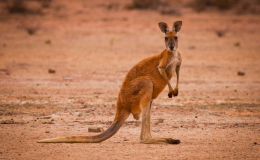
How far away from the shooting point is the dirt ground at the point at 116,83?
528cm

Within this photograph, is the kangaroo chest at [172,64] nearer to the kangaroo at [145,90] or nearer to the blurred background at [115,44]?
the kangaroo at [145,90]

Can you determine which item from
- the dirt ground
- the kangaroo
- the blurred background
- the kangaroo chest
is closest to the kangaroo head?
the kangaroo

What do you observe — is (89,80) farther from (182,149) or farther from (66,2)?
(66,2)

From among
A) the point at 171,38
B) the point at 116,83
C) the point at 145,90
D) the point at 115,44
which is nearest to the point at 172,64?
the point at 171,38

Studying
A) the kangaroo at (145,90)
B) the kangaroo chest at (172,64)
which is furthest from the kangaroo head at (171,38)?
the kangaroo chest at (172,64)

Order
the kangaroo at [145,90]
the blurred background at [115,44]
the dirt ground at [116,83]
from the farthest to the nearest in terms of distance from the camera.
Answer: the blurred background at [115,44]
the dirt ground at [116,83]
the kangaroo at [145,90]

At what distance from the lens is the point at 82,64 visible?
14.5 m

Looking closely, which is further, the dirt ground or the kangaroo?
the dirt ground

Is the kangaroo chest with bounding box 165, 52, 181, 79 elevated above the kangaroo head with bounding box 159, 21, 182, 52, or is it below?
below

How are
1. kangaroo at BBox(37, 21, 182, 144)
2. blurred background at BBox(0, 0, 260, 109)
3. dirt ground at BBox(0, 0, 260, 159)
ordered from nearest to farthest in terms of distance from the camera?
1. kangaroo at BBox(37, 21, 182, 144)
2. dirt ground at BBox(0, 0, 260, 159)
3. blurred background at BBox(0, 0, 260, 109)

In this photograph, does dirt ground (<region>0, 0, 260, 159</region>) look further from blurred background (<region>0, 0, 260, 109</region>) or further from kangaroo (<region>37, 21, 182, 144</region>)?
kangaroo (<region>37, 21, 182, 144</region>)

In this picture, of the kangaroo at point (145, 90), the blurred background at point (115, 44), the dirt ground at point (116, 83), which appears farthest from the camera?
the blurred background at point (115, 44)

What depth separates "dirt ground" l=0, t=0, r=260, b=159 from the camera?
528cm

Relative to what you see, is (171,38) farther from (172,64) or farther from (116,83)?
(116,83)
